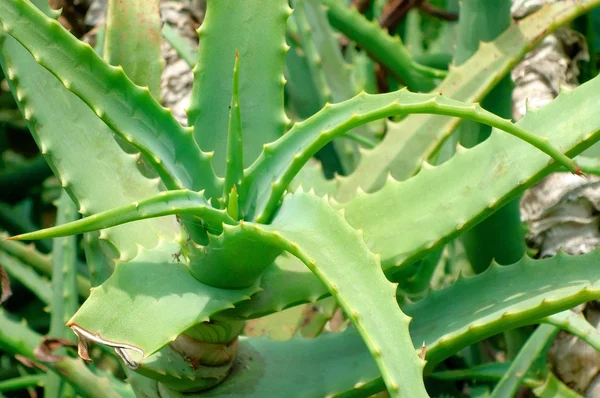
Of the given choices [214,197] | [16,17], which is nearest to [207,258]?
[214,197]

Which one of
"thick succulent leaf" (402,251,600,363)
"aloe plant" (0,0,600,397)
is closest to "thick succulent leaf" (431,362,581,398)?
"aloe plant" (0,0,600,397)

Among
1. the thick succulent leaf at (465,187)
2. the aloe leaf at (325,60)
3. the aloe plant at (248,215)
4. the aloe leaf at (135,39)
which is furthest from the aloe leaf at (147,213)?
the aloe leaf at (325,60)

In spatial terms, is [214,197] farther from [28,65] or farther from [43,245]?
[43,245]

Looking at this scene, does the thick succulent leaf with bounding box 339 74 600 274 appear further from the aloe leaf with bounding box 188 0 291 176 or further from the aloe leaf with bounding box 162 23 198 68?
the aloe leaf with bounding box 162 23 198 68

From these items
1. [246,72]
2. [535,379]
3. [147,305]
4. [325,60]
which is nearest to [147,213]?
[147,305]

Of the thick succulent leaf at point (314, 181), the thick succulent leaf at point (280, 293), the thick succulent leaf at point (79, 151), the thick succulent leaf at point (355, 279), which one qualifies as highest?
the thick succulent leaf at point (314, 181)

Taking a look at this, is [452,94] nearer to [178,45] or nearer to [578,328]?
[578,328]

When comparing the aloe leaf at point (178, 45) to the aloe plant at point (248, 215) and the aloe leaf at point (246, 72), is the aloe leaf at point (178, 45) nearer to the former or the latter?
the aloe plant at point (248, 215)

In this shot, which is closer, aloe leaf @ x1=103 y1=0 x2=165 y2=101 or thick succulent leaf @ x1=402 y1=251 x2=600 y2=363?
thick succulent leaf @ x1=402 y1=251 x2=600 y2=363
